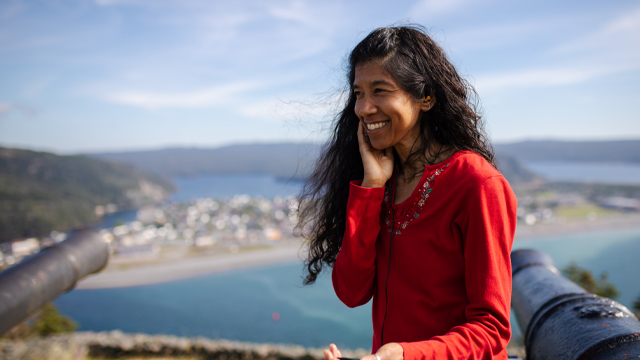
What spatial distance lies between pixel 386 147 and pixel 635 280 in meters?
25.9

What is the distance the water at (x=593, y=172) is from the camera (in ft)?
200

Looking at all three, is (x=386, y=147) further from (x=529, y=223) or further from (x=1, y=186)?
(x=1, y=186)

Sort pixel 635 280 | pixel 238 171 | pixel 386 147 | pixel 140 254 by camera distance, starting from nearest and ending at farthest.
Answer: pixel 386 147
pixel 635 280
pixel 140 254
pixel 238 171

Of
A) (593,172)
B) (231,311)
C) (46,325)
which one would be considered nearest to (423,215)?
(46,325)

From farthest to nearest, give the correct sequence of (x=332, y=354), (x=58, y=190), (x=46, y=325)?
(x=58, y=190), (x=46, y=325), (x=332, y=354)

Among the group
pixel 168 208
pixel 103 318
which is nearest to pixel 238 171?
pixel 168 208


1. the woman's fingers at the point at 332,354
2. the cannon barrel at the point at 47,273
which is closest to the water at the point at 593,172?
the cannon barrel at the point at 47,273

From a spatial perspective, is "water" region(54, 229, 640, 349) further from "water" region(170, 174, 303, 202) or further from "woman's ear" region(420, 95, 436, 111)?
"water" region(170, 174, 303, 202)

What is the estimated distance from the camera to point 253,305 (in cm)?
2181

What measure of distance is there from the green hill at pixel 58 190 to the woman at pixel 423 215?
38.4m

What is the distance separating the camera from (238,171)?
334 feet

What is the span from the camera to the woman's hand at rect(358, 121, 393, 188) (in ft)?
4.07

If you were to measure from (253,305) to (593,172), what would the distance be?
7184cm

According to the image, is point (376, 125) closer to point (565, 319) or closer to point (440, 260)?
point (440, 260)
